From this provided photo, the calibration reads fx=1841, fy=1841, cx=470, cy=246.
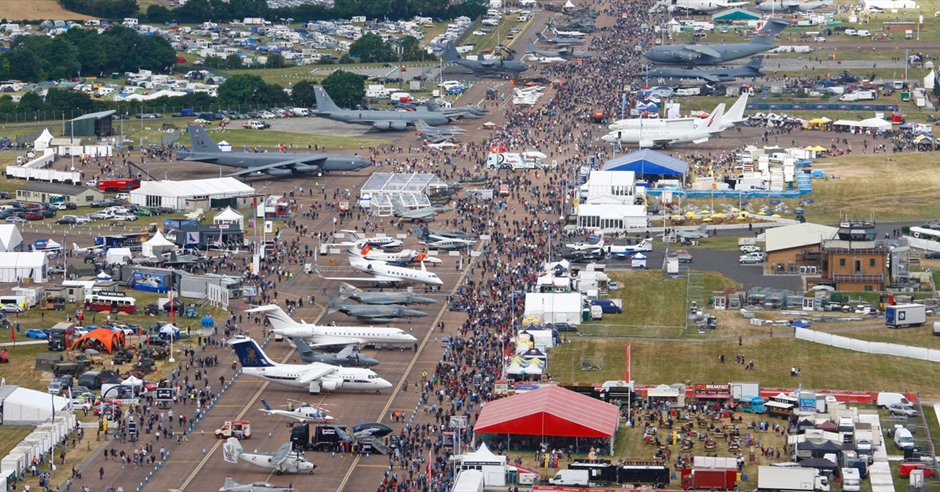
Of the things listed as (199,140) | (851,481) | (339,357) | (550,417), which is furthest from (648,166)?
(851,481)

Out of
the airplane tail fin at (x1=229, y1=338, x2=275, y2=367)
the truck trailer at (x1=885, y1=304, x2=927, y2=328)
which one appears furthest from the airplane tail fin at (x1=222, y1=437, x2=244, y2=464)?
the truck trailer at (x1=885, y1=304, x2=927, y2=328)

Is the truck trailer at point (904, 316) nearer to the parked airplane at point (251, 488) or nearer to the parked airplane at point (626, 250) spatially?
the parked airplane at point (626, 250)

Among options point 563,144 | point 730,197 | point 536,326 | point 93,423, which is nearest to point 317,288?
point 536,326

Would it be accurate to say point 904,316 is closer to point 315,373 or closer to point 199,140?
point 315,373

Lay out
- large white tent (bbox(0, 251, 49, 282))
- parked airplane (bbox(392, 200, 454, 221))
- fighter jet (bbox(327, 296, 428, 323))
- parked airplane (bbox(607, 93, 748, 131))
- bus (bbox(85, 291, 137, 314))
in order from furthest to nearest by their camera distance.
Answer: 1. parked airplane (bbox(607, 93, 748, 131))
2. parked airplane (bbox(392, 200, 454, 221))
3. large white tent (bbox(0, 251, 49, 282))
4. bus (bbox(85, 291, 137, 314))
5. fighter jet (bbox(327, 296, 428, 323))

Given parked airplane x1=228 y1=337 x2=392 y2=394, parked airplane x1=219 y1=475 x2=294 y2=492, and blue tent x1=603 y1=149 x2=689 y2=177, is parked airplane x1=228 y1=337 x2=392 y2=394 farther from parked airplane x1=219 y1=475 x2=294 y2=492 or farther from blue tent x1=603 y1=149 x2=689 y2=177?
blue tent x1=603 y1=149 x2=689 y2=177
